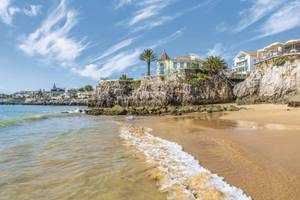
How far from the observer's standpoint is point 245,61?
221 feet

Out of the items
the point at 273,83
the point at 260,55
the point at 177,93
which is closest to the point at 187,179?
the point at 273,83

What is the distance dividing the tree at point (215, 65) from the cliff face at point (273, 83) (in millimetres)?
7515

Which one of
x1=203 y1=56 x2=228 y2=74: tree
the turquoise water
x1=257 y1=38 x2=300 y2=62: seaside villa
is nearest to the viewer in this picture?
the turquoise water

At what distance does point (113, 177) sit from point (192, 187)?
7.13 ft

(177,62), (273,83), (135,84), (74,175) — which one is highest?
(177,62)

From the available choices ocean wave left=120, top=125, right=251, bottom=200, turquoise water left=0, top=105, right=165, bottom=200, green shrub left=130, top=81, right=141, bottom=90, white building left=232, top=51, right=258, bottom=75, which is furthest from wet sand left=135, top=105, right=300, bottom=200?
white building left=232, top=51, right=258, bottom=75

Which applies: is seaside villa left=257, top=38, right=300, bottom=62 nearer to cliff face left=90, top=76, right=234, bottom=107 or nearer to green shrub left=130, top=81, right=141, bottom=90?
cliff face left=90, top=76, right=234, bottom=107

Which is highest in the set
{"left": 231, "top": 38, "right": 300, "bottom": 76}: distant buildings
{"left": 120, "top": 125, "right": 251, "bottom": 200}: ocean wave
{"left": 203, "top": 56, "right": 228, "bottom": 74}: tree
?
{"left": 231, "top": 38, "right": 300, "bottom": 76}: distant buildings

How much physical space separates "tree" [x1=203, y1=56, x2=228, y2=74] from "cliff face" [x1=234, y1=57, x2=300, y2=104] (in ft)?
24.7

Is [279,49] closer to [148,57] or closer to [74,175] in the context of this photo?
[148,57]

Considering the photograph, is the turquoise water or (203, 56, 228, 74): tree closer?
the turquoise water

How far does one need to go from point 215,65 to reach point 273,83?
1423cm

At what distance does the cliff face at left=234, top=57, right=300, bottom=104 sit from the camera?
37.1 meters

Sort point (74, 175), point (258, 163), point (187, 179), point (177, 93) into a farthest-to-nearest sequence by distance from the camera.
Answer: point (177, 93) < point (258, 163) < point (74, 175) < point (187, 179)
